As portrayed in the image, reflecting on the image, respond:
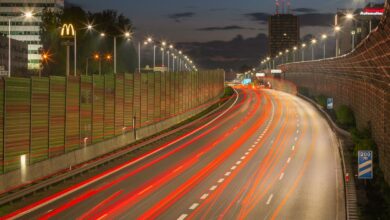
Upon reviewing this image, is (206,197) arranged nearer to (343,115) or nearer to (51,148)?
(51,148)

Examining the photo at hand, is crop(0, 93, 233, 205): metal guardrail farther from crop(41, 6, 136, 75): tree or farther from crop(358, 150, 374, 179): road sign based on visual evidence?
crop(41, 6, 136, 75): tree

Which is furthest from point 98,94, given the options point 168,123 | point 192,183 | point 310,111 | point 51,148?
point 310,111

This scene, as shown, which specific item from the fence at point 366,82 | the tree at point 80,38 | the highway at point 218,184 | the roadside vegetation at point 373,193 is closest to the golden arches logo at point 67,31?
the highway at point 218,184

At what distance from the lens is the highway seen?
2900cm

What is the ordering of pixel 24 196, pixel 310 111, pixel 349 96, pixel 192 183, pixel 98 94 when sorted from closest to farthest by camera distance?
pixel 24 196, pixel 192 183, pixel 98 94, pixel 349 96, pixel 310 111

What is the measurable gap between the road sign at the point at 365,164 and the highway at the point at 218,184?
1.95m

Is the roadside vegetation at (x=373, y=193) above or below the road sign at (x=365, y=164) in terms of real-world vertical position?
below

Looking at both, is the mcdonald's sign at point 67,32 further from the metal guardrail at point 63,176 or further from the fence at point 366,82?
the fence at point 366,82

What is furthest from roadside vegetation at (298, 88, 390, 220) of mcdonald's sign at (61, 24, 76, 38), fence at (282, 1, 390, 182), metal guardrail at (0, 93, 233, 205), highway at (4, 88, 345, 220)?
mcdonald's sign at (61, 24, 76, 38)

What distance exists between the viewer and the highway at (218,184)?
1142 inches

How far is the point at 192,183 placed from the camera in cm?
3741

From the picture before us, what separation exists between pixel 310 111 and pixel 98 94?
5638cm

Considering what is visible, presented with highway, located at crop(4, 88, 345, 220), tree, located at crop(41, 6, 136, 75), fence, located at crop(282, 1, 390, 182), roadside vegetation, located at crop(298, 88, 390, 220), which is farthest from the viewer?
tree, located at crop(41, 6, 136, 75)

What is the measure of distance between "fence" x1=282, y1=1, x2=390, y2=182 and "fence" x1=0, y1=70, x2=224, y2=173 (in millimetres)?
18294
